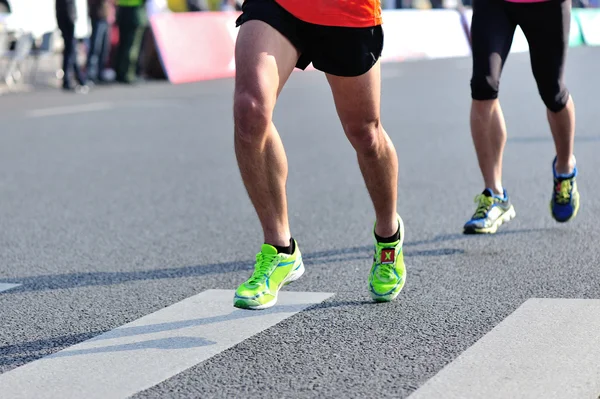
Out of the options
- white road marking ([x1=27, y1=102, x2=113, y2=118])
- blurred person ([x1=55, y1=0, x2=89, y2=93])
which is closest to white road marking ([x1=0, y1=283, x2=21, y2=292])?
white road marking ([x1=27, y1=102, x2=113, y2=118])

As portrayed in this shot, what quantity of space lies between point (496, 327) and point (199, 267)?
5.39 feet

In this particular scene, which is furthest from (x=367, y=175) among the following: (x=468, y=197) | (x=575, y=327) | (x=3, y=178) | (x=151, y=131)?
(x=151, y=131)

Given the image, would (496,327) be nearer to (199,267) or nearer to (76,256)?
(199,267)

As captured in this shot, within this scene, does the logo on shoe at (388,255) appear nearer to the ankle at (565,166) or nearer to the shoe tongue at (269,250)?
the shoe tongue at (269,250)

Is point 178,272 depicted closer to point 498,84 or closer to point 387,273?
point 387,273

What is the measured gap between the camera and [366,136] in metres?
4.18

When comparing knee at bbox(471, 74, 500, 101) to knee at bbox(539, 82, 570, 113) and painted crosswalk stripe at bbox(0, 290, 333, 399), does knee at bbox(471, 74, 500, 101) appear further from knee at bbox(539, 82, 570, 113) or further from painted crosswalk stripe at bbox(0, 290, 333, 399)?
painted crosswalk stripe at bbox(0, 290, 333, 399)

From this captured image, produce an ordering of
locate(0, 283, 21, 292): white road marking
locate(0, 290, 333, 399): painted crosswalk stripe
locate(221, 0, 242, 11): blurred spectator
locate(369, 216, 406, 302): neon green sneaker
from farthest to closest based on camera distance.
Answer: locate(221, 0, 242, 11): blurred spectator
locate(0, 283, 21, 292): white road marking
locate(369, 216, 406, 302): neon green sneaker
locate(0, 290, 333, 399): painted crosswalk stripe

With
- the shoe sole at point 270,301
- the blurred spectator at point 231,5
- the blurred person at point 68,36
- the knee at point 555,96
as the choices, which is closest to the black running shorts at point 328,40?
the shoe sole at point 270,301

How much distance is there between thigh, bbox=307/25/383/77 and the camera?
4023mm

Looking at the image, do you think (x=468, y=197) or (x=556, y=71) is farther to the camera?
(x=468, y=197)

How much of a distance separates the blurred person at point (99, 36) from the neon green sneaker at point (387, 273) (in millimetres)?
15153

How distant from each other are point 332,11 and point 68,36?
14194mm

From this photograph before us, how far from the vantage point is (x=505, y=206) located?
5.74 meters
